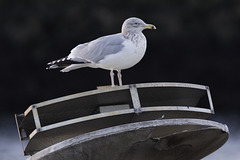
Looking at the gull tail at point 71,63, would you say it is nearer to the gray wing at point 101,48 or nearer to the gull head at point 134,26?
the gray wing at point 101,48

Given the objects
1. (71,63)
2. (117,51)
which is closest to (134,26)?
(117,51)

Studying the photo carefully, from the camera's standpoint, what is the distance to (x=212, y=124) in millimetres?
4984

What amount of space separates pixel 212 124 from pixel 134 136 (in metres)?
0.60

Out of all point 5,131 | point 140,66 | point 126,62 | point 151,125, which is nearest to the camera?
point 151,125

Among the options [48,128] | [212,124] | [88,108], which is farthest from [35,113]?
[212,124]

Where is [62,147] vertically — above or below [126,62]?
below

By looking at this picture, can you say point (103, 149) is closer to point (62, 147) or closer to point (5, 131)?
point (62, 147)

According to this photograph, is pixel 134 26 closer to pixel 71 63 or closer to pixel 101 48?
pixel 101 48

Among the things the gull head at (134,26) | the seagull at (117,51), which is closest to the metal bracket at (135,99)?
the seagull at (117,51)

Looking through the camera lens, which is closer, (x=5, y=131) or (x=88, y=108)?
(x=88, y=108)

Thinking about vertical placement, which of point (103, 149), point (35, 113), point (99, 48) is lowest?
point (103, 149)

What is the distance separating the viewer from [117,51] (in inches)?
200

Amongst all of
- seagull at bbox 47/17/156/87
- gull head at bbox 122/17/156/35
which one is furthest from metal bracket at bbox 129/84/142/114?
gull head at bbox 122/17/156/35

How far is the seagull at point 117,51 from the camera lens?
5090 millimetres
